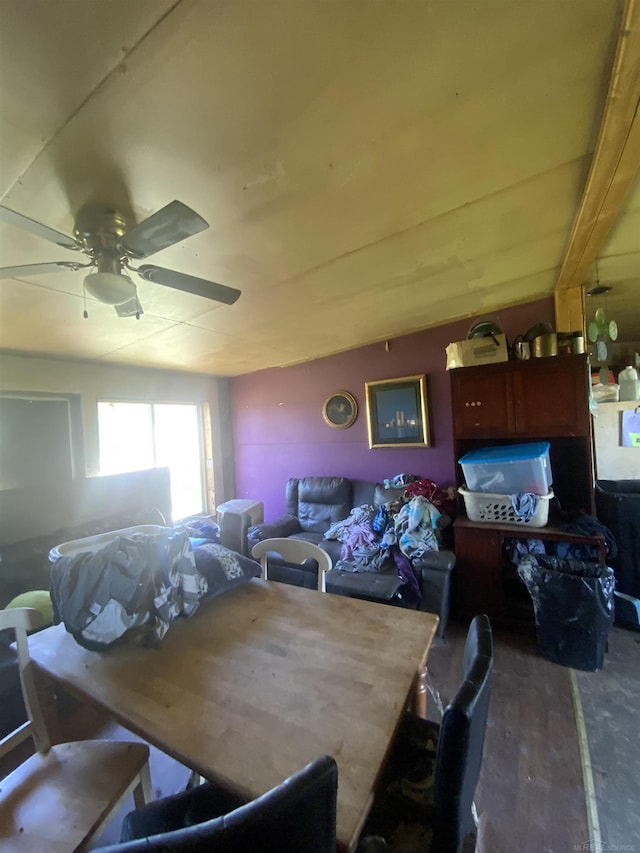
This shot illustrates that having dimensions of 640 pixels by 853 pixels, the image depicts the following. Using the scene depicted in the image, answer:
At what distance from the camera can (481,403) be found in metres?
2.67

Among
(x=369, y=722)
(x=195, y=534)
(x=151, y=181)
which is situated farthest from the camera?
(x=195, y=534)

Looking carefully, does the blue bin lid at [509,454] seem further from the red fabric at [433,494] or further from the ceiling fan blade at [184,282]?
the ceiling fan blade at [184,282]

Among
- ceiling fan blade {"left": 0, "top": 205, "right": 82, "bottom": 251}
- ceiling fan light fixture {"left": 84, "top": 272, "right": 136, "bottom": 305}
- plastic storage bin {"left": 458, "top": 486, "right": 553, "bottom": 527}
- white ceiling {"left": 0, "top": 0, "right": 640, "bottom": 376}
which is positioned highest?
white ceiling {"left": 0, "top": 0, "right": 640, "bottom": 376}

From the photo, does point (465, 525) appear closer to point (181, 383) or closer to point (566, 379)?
point (566, 379)

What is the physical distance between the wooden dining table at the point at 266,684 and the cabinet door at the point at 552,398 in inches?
71.6

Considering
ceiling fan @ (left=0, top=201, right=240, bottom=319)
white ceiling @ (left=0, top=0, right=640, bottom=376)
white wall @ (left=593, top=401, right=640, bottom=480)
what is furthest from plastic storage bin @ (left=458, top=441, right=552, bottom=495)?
ceiling fan @ (left=0, top=201, right=240, bottom=319)

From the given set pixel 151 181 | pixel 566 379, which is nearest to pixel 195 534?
pixel 151 181

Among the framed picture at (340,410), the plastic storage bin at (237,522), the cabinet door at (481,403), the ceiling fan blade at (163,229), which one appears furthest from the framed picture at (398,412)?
the ceiling fan blade at (163,229)

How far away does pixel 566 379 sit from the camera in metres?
2.40

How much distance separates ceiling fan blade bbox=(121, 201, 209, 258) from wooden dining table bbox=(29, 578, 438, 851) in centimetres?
152

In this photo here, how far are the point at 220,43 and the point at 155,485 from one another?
12.8 ft

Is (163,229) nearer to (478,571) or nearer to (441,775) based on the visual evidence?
(441,775)

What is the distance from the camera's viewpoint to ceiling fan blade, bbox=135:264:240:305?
4.82 ft

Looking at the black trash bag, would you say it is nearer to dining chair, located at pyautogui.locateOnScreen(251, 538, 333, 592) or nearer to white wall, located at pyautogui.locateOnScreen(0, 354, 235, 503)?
Result: dining chair, located at pyautogui.locateOnScreen(251, 538, 333, 592)
